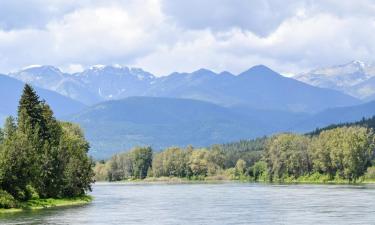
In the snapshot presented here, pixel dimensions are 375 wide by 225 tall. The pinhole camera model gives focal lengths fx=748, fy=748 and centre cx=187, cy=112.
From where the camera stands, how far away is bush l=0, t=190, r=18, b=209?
96.9 meters

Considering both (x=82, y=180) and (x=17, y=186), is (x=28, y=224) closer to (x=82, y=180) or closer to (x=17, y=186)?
(x=17, y=186)

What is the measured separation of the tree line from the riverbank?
1139 millimetres

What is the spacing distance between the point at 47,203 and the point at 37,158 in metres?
7.96

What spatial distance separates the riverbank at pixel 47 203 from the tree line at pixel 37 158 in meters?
1.14

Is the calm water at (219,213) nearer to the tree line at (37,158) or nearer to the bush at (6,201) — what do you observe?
the bush at (6,201)

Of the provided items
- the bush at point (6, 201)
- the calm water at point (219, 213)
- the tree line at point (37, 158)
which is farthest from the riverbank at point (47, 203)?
the calm water at point (219, 213)

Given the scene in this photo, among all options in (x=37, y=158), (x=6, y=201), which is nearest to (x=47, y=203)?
(x=37, y=158)

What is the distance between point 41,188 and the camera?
372 ft

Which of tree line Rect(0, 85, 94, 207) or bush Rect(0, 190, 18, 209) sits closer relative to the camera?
bush Rect(0, 190, 18, 209)

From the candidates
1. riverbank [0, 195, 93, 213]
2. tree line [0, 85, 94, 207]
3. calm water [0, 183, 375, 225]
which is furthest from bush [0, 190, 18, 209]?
calm water [0, 183, 375, 225]

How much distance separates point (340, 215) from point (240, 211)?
1472cm

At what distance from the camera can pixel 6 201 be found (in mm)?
97500

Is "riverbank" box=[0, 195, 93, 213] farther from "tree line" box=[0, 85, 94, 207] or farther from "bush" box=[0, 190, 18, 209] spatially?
"tree line" box=[0, 85, 94, 207]

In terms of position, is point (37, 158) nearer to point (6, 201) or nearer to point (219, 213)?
point (6, 201)
